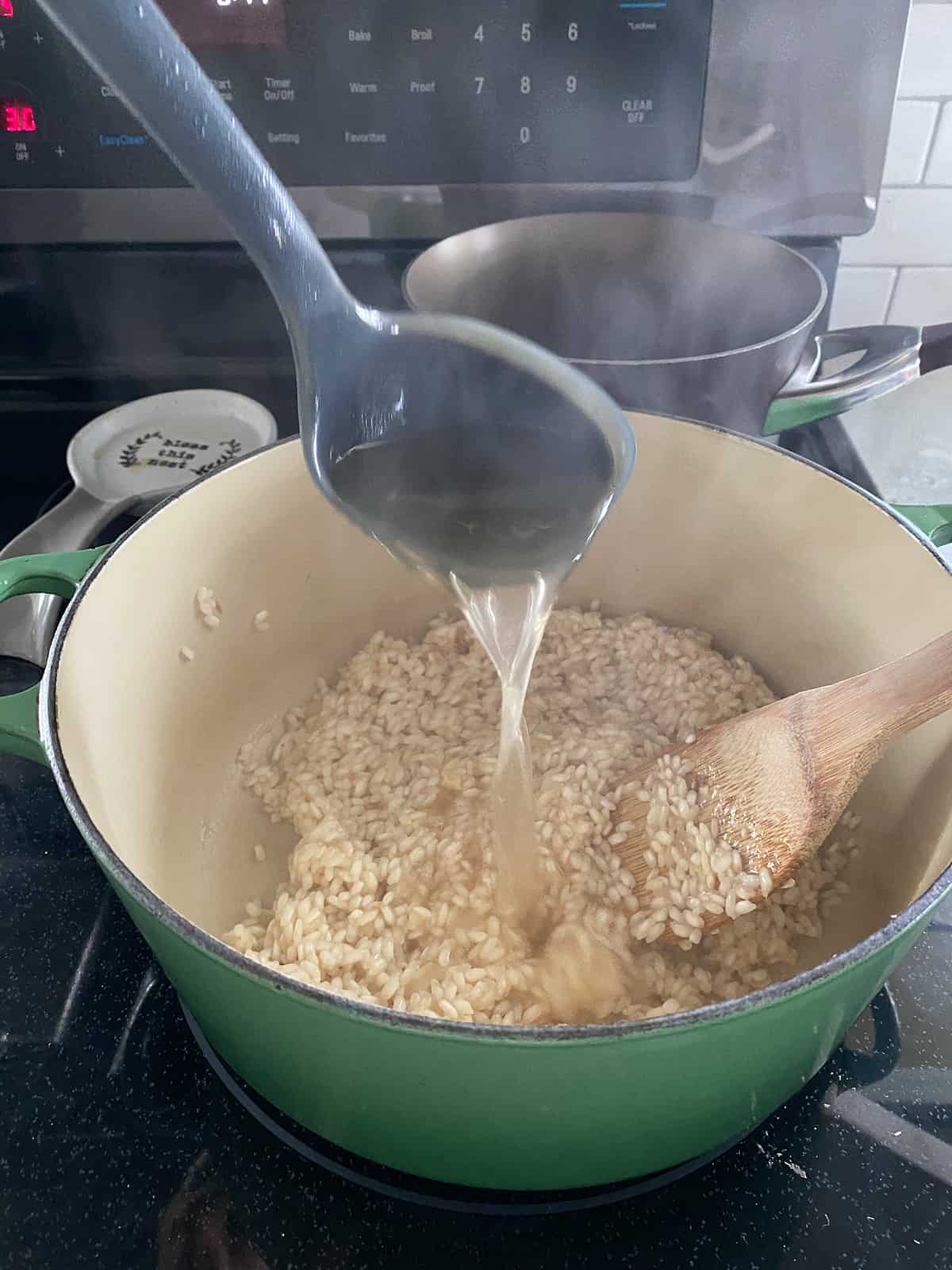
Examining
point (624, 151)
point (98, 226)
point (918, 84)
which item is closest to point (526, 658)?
point (624, 151)

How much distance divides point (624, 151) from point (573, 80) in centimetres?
11

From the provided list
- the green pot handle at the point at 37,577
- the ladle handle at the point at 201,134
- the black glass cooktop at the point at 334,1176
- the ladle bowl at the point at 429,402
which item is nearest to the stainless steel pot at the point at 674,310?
the ladle bowl at the point at 429,402

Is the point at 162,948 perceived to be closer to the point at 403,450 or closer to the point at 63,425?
the point at 403,450

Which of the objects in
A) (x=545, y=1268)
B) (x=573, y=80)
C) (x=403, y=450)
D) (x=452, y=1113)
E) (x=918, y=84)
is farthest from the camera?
(x=918, y=84)

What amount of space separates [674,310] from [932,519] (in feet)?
1.75

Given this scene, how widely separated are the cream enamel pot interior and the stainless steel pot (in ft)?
0.25

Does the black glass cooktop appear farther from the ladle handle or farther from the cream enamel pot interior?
the ladle handle

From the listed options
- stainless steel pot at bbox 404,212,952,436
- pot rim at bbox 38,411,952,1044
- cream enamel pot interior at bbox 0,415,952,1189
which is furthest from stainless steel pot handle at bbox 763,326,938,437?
pot rim at bbox 38,411,952,1044

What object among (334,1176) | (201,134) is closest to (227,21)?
(201,134)

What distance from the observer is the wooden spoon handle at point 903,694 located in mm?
848

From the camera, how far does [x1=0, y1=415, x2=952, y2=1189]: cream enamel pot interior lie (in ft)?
2.13

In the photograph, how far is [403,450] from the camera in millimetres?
1089

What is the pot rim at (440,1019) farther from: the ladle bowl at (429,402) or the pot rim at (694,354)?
the pot rim at (694,354)

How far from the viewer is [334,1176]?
85 cm
